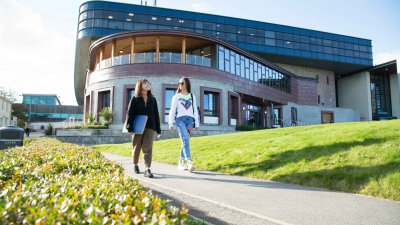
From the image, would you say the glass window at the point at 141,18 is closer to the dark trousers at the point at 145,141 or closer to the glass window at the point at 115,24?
the glass window at the point at 115,24

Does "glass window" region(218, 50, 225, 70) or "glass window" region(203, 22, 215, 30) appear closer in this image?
"glass window" region(218, 50, 225, 70)

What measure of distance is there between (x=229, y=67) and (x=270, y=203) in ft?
89.6

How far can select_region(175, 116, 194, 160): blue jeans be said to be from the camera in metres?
7.22

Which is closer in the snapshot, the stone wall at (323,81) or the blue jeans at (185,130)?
the blue jeans at (185,130)

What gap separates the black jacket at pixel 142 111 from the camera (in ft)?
21.2

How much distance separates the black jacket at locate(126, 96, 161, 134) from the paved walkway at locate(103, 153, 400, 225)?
4.00 feet

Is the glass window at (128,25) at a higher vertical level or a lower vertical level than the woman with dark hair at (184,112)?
higher

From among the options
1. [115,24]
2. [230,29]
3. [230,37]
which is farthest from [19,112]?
[230,29]

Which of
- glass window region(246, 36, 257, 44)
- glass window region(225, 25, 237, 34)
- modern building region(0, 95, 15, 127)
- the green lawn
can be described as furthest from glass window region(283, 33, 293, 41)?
modern building region(0, 95, 15, 127)

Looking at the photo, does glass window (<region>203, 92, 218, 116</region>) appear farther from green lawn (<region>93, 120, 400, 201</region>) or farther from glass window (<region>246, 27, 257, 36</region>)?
glass window (<region>246, 27, 257, 36</region>)

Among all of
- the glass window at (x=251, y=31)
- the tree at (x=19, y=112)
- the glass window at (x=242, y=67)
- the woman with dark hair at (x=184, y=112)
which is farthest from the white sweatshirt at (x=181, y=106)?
the tree at (x=19, y=112)

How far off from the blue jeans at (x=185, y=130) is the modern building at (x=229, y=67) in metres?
18.8

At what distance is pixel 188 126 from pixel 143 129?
1.27m

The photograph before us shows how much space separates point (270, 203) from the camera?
422cm
